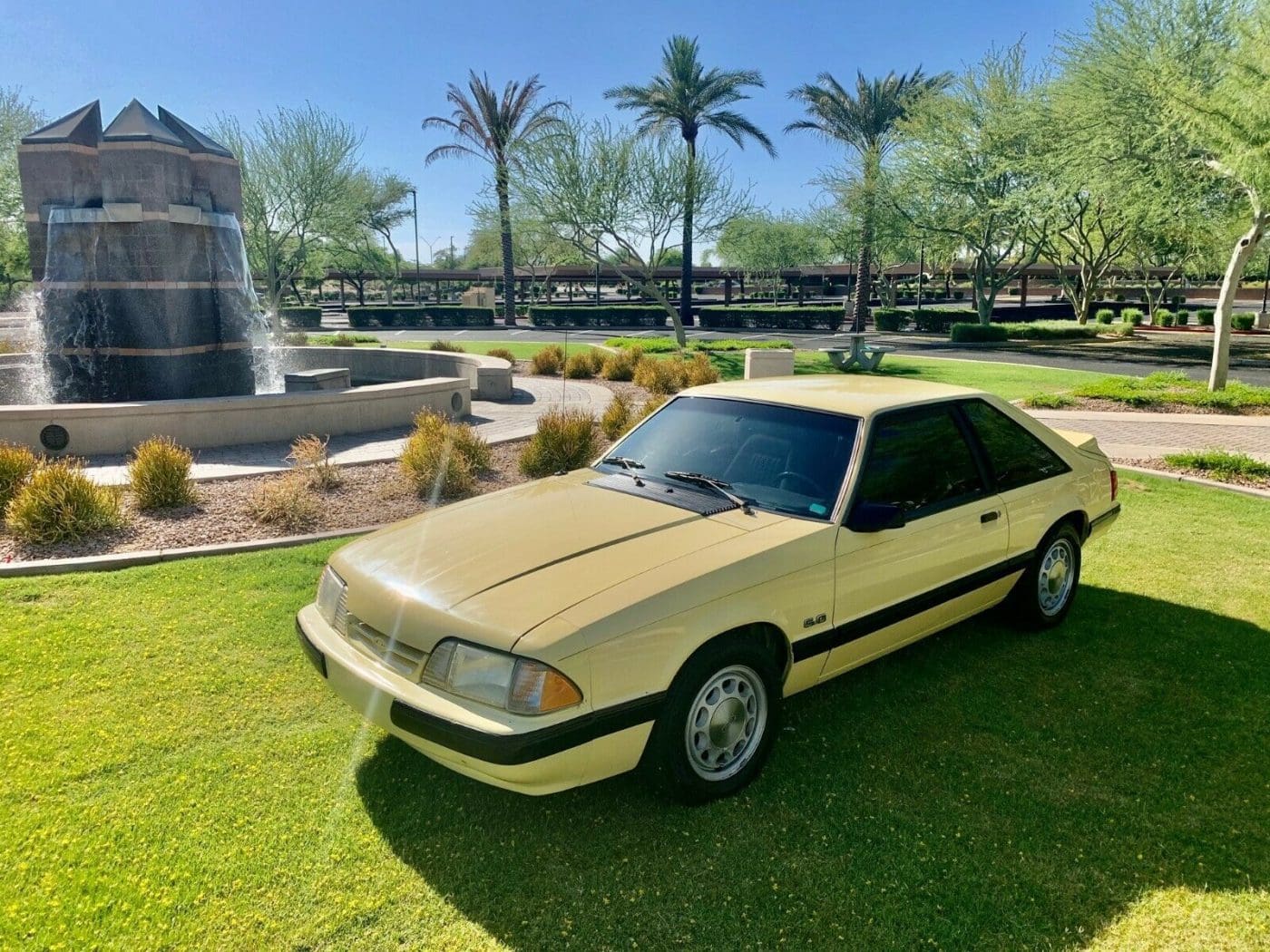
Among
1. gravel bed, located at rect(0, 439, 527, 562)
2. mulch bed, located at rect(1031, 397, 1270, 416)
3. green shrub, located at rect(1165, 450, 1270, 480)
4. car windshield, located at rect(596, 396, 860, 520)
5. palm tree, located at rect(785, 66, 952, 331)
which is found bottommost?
gravel bed, located at rect(0, 439, 527, 562)

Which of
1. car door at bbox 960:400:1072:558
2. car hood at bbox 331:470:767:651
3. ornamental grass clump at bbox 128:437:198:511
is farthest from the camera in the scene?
ornamental grass clump at bbox 128:437:198:511

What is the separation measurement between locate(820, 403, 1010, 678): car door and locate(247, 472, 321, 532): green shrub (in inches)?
193

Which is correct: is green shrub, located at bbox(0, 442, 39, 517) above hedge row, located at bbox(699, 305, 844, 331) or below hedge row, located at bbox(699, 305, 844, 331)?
below

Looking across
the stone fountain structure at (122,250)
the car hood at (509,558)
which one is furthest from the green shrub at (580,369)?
the car hood at (509,558)

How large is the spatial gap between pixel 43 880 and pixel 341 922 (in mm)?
1067

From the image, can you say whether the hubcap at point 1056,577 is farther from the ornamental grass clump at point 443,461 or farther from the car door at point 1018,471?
the ornamental grass clump at point 443,461

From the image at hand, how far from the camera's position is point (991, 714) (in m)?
3.89

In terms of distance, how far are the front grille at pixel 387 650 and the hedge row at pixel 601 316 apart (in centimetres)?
4566

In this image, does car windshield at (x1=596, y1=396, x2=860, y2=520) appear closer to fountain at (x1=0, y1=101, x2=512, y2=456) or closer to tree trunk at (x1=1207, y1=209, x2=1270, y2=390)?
fountain at (x1=0, y1=101, x2=512, y2=456)

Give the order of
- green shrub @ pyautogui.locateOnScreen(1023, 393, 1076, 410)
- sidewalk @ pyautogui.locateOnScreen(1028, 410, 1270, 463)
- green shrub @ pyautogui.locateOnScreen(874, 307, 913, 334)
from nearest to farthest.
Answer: sidewalk @ pyautogui.locateOnScreen(1028, 410, 1270, 463) → green shrub @ pyautogui.locateOnScreen(1023, 393, 1076, 410) → green shrub @ pyautogui.locateOnScreen(874, 307, 913, 334)

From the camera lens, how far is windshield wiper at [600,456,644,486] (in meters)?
4.06

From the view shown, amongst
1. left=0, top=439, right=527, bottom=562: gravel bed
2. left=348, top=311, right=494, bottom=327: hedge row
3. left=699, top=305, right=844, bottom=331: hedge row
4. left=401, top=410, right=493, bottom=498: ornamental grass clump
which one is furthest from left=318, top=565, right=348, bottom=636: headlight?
left=348, top=311, right=494, bottom=327: hedge row

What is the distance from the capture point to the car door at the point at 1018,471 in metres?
4.32

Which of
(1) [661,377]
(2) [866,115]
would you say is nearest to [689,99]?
(2) [866,115]
